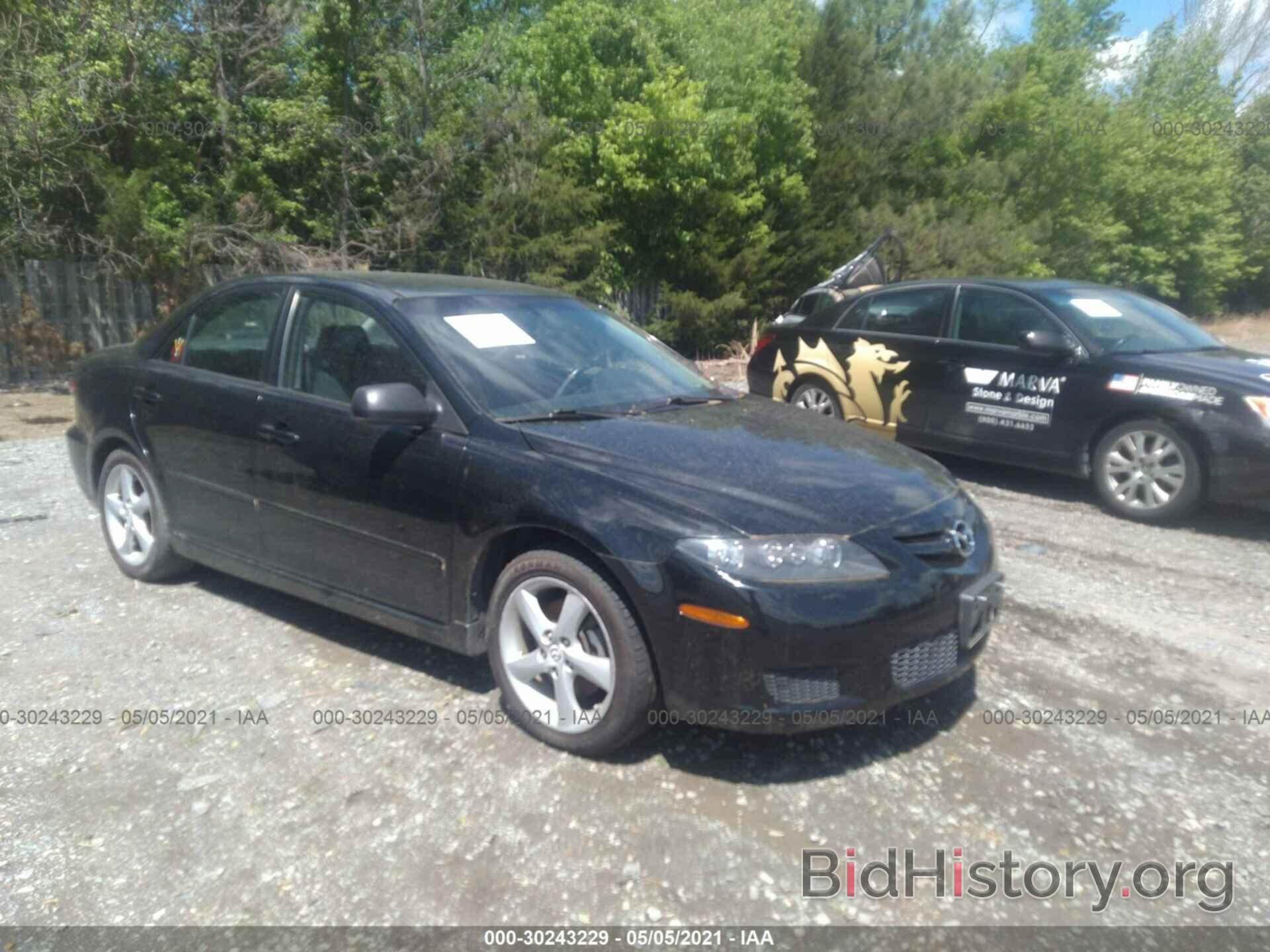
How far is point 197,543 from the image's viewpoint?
4789 millimetres

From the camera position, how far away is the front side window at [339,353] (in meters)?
4.09

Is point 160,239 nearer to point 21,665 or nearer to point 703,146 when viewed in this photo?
point 703,146

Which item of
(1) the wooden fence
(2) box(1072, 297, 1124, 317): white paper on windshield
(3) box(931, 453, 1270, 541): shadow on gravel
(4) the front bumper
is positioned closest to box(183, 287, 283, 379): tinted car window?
(4) the front bumper

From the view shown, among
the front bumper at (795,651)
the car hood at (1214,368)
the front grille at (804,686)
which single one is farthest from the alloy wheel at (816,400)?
the front grille at (804,686)

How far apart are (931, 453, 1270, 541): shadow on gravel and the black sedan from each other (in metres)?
0.34

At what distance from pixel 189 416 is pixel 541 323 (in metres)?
1.72

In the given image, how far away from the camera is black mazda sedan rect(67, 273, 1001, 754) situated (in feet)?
10.5

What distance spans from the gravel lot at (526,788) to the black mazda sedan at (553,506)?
295 millimetres

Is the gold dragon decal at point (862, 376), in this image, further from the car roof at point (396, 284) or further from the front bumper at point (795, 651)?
the front bumper at point (795, 651)

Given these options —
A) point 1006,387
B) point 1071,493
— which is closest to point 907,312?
point 1006,387

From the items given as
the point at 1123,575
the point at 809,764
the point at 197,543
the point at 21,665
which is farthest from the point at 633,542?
the point at 1123,575

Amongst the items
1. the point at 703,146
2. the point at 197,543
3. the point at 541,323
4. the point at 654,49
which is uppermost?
the point at 654,49

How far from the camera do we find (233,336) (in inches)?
187

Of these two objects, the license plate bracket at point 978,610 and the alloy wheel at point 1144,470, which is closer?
the license plate bracket at point 978,610
